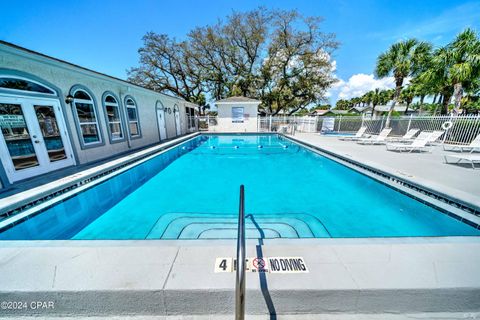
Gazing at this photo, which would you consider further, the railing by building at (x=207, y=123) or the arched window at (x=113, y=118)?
the railing by building at (x=207, y=123)

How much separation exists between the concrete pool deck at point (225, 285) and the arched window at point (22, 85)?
5.22 meters

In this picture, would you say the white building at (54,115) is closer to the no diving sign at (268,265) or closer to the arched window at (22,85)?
the arched window at (22,85)

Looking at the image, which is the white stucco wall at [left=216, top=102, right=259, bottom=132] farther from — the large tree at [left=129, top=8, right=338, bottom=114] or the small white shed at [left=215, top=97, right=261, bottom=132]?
the large tree at [left=129, top=8, right=338, bottom=114]

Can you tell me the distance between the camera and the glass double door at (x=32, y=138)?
4.59 metres

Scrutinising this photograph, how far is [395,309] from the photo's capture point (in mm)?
1649

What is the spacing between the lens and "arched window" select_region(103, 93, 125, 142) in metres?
7.92

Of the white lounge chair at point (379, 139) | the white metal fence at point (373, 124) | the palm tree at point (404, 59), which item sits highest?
the palm tree at point (404, 59)

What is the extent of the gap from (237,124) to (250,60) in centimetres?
1081

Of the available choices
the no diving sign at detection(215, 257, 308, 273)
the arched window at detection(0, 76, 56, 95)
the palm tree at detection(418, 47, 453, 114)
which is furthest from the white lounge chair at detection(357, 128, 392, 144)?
the arched window at detection(0, 76, 56, 95)

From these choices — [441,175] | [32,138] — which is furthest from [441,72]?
[32,138]

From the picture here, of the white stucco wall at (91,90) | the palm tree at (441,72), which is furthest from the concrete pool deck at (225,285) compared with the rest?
the palm tree at (441,72)

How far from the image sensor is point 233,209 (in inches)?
168

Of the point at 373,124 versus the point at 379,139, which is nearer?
the point at 379,139

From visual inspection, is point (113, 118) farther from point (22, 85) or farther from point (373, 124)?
point (373, 124)
